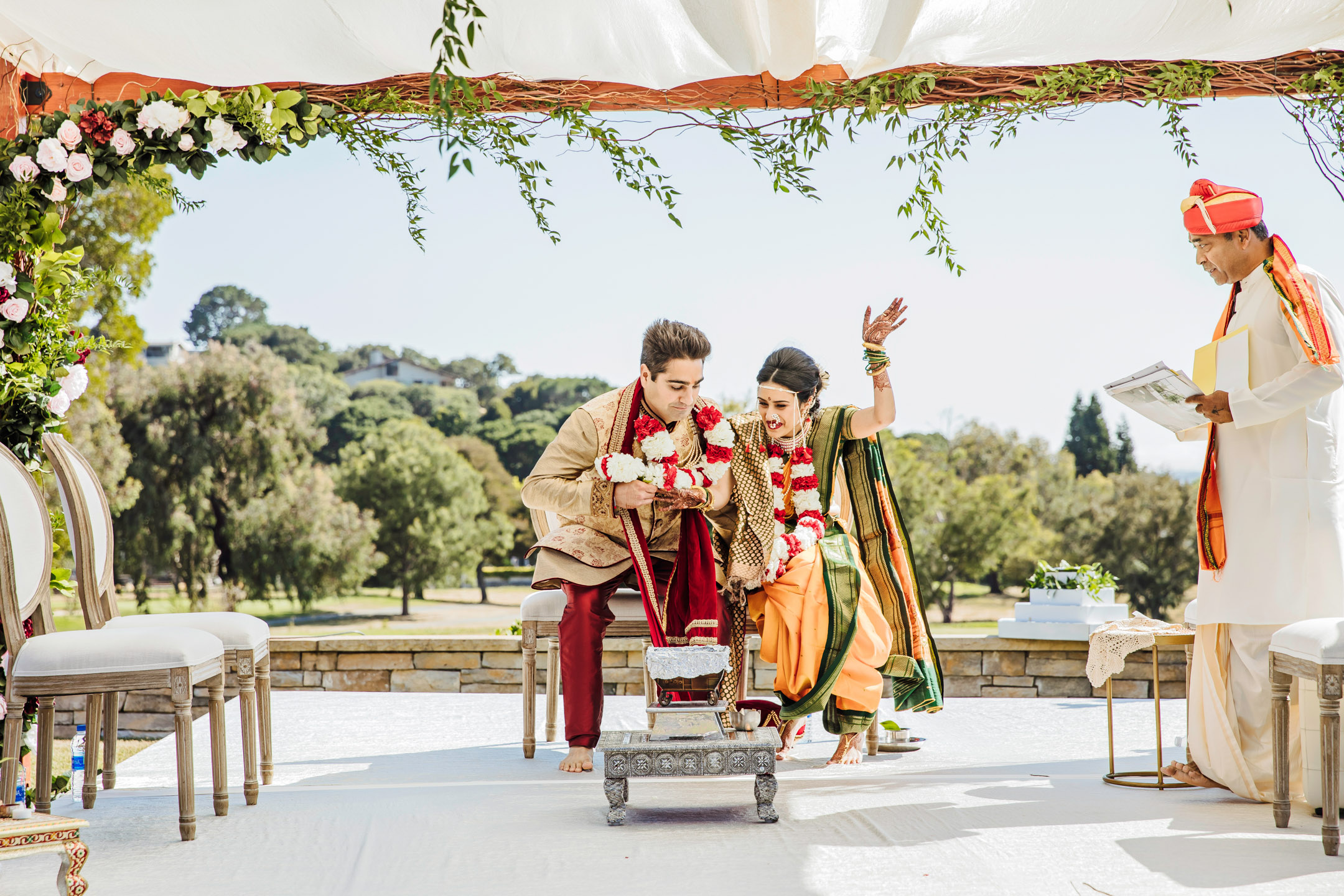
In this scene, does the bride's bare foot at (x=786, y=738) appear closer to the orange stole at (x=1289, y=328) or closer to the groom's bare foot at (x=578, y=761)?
the groom's bare foot at (x=578, y=761)

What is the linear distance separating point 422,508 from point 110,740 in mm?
15866

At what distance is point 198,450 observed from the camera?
61.2 feet

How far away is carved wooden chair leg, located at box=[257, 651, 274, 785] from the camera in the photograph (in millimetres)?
3898

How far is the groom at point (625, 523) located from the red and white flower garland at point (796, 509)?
1.08 ft

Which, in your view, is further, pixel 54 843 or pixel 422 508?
pixel 422 508

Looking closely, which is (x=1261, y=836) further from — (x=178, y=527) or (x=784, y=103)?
(x=178, y=527)

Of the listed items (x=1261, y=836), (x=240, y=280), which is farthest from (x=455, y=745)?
(x=240, y=280)

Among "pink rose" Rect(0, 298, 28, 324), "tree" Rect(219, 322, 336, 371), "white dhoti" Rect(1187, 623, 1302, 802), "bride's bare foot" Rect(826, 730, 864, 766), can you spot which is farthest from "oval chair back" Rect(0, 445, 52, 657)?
"tree" Rect(219, 322, 336, 371)

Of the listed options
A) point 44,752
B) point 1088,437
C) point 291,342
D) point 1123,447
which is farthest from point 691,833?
point 291,342

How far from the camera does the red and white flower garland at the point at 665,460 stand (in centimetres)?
376

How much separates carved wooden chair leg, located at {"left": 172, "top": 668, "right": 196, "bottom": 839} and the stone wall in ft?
11.2

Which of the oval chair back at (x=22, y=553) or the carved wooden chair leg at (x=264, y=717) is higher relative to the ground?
the oval chair back at (x=22, y=553)

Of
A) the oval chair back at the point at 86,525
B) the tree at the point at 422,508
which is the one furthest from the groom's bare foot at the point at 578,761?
the tree at the point at 422,508

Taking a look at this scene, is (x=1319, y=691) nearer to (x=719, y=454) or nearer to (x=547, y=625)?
(x=719, y=454)
